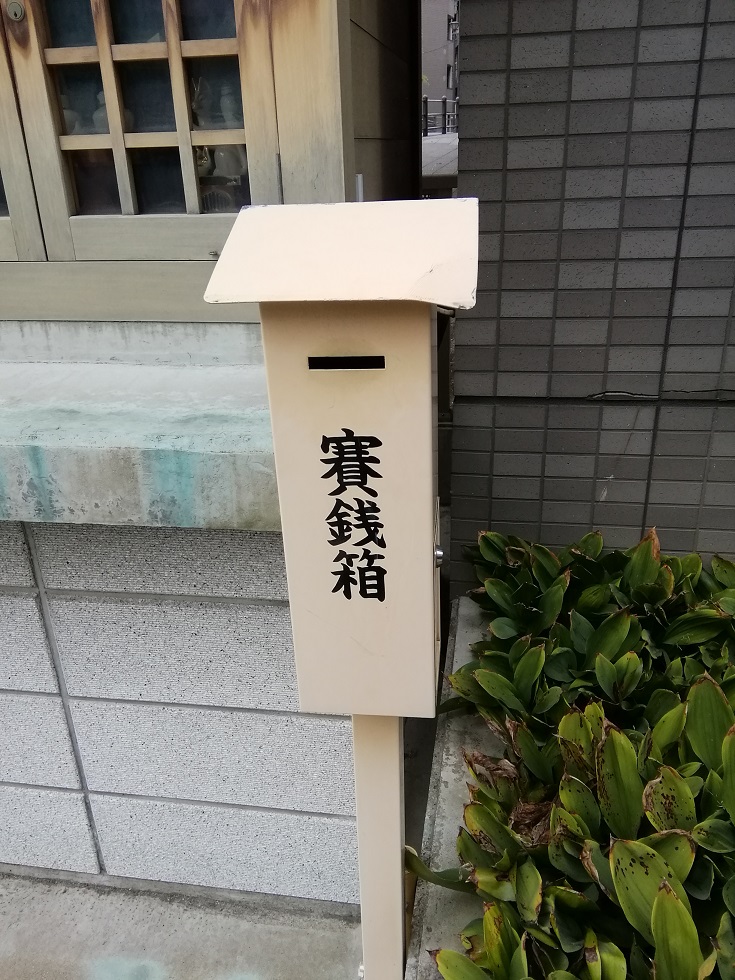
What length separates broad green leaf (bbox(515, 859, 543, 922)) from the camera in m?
1.65

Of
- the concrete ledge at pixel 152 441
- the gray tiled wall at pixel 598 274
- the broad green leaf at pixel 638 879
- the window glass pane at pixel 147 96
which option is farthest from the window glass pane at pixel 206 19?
the broad green leaf at pixel 638 879

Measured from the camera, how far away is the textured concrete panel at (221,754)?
8.29 feet

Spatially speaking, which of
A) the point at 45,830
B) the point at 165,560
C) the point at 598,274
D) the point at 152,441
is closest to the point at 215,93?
the point at 152,441

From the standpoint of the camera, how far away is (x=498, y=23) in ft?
9.14

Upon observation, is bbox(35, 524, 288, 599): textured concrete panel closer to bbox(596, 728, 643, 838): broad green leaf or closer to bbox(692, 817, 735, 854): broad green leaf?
bbox(596, 728, 643, 838): broad green leaf

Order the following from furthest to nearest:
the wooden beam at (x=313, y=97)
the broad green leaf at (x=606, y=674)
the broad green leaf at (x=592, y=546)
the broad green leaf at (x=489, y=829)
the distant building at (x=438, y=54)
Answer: the distant building at (x=438, y=54)
the broad green leaf at (x=592, y=546)
the broad green leaf at (x=606, y=674)
the wooden beam at (x=313, y=97)
the broad green leaf at (x=489, y=829)

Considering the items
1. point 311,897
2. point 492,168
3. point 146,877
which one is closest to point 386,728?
point 311,897

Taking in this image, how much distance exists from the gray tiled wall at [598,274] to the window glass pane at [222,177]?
3.87 feet

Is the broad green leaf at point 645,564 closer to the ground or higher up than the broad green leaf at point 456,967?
higher up

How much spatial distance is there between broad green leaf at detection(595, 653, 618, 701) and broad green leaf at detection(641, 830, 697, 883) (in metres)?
0.64

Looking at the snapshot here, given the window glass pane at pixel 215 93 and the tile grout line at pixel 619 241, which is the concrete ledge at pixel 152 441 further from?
the tile grout line at pixel 619 241

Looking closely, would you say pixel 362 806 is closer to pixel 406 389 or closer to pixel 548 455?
pixel 406 389

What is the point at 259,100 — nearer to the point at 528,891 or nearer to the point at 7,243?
the point at 7,243

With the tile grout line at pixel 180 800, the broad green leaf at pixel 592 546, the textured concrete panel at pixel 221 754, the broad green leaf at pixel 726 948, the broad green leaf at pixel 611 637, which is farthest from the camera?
the broad green leaf at pixel 592 546
